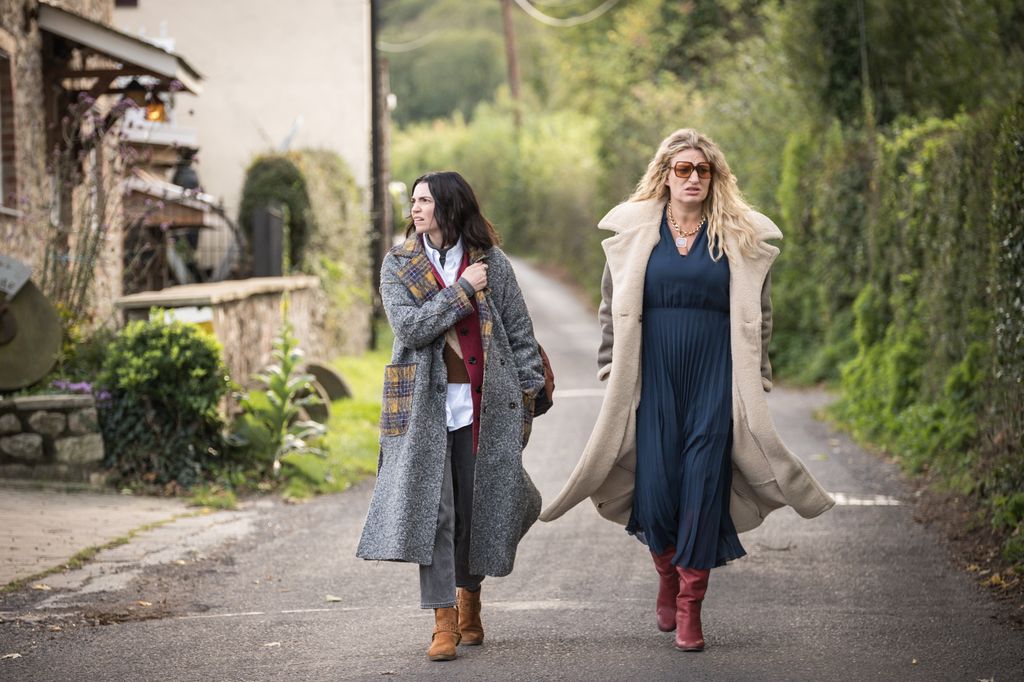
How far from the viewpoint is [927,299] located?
10.7m

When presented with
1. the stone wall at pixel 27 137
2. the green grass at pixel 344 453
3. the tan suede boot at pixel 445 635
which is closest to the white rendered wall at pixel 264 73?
the green grass at pixel 344 453

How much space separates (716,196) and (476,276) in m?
1.09

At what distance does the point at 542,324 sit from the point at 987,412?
18603 millimetres

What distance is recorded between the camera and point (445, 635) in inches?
214

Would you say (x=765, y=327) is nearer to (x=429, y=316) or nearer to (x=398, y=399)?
(x=429, y=316)

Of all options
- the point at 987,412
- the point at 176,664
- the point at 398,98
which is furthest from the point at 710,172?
the point at 398,98

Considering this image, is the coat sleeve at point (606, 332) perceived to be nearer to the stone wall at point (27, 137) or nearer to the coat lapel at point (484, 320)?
the coat lapel at point (484, 320)

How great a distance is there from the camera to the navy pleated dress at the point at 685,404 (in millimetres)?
5613

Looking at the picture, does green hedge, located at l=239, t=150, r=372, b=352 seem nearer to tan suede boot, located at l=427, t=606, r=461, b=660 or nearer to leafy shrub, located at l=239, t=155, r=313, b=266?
leafy shrub, located at l=239, t=155, r=313, b=266

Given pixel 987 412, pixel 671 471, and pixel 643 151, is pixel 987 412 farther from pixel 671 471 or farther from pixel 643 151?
pixel 643 151

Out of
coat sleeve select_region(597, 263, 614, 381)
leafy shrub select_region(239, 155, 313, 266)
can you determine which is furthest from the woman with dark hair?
leafy shrub select_region(239, 155, 313, 266)

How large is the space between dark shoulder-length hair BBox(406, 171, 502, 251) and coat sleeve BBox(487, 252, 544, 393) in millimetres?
125

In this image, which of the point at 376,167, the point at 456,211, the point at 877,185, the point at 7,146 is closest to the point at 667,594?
the point at 456,211

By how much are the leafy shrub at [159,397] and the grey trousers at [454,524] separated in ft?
14.7
